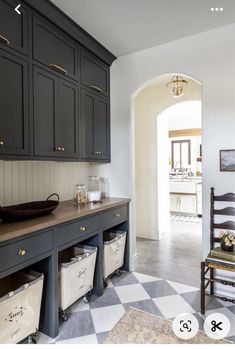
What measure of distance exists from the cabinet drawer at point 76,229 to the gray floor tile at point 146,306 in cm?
75

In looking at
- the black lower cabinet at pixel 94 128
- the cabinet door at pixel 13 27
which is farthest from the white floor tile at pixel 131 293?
the cabinet door at pixel 13 27

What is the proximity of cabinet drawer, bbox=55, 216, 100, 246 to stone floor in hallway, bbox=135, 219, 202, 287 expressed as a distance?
1100 millimetres

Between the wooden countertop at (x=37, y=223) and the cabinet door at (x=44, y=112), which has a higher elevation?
the cabinet door at (x=44, y=112)

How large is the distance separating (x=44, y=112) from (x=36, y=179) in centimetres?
69

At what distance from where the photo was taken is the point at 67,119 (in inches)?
85.4

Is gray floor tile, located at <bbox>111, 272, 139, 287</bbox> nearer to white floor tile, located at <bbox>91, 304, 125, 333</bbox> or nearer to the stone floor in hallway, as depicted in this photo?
the stone floor in hallway

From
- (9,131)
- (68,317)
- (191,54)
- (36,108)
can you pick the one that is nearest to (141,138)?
(191,54)

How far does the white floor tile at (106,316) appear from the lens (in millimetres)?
1773

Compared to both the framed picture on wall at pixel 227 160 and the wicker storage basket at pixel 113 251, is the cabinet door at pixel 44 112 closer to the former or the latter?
the wicker storage basket at pixel 113 251

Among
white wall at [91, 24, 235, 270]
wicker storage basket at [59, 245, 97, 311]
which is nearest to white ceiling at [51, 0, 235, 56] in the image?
white wall at [91, 24, 235, 270]

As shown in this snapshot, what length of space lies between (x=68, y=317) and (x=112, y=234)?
987mm

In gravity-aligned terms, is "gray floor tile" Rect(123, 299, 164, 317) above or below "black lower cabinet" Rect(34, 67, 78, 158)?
below

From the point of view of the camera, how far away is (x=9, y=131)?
5.30 feet

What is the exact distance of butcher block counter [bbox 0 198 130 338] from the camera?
1365 mm
